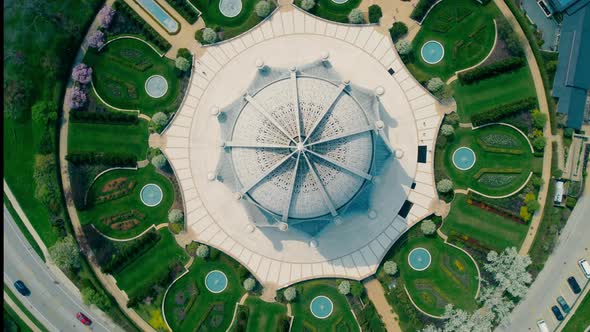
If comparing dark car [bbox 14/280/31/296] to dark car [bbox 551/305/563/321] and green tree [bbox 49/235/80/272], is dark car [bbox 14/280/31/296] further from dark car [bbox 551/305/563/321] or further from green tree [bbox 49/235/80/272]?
Result: dark car [bbox 551/305/563/321]

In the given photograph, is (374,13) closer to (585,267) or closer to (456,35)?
(456,35)

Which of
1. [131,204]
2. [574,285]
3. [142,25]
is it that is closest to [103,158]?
[131,204]

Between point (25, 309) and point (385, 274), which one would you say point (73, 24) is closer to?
point (25, 309)

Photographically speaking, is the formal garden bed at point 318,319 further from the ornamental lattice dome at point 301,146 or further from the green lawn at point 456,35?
the green lawn at point 456,35

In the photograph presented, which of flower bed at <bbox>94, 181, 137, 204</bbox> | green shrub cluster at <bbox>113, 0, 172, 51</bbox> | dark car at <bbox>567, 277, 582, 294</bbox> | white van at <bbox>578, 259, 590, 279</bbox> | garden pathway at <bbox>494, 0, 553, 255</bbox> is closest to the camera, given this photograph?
white van at <bbox>578, 259, 590, 279</bbox>

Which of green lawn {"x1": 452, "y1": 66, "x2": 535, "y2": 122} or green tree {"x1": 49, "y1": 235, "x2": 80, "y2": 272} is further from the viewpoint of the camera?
green lawn {"x1": 452, "y1": 66, "x2": 535, "y2": 122}

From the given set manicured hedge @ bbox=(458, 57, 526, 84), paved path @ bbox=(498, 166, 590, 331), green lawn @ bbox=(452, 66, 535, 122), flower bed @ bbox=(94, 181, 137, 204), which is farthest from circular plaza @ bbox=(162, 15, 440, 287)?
paved path @ bbox=(498, 166, 590, 331)

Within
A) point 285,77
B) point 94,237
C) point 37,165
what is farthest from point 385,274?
point 37,165
